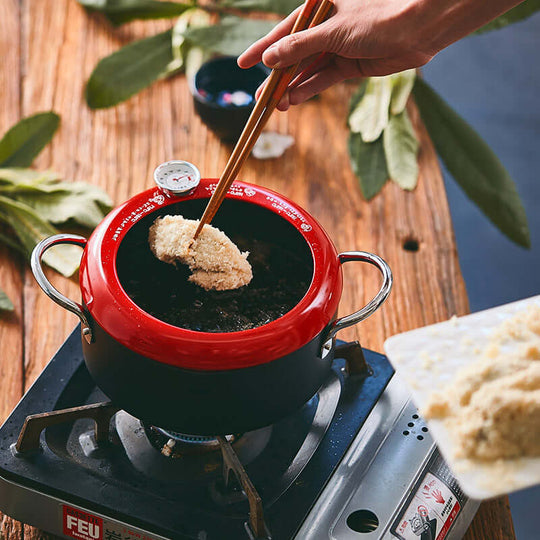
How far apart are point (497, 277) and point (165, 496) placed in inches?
84.4

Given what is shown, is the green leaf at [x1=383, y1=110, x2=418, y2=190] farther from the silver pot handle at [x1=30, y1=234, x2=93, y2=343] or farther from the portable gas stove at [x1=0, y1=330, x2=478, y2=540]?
the silver pot handle at [x1=30, y1=234, x2=93, y2=343]

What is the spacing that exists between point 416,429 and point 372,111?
1.03 m

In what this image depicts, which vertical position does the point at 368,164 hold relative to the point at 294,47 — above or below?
below

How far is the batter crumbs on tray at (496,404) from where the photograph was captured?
2.98 ft

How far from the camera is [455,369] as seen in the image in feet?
3.25

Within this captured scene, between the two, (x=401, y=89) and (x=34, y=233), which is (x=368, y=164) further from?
(x=34, y=233)

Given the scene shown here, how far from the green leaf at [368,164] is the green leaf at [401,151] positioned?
2 cm

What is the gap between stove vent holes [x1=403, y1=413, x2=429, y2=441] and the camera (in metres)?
1.31

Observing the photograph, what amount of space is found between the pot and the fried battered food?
65mm

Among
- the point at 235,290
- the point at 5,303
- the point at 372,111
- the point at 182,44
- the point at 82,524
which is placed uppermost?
the point at 182,44

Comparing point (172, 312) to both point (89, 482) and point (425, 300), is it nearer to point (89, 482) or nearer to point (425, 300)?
point (89, 482)

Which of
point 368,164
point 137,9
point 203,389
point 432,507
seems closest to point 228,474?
point 203,389

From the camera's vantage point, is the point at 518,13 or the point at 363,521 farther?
the point at 518,13

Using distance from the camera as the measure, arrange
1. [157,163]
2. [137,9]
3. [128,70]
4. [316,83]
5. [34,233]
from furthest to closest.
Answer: [137,9] → [128,70] → [157,163] → [34,233] → [316,83]
